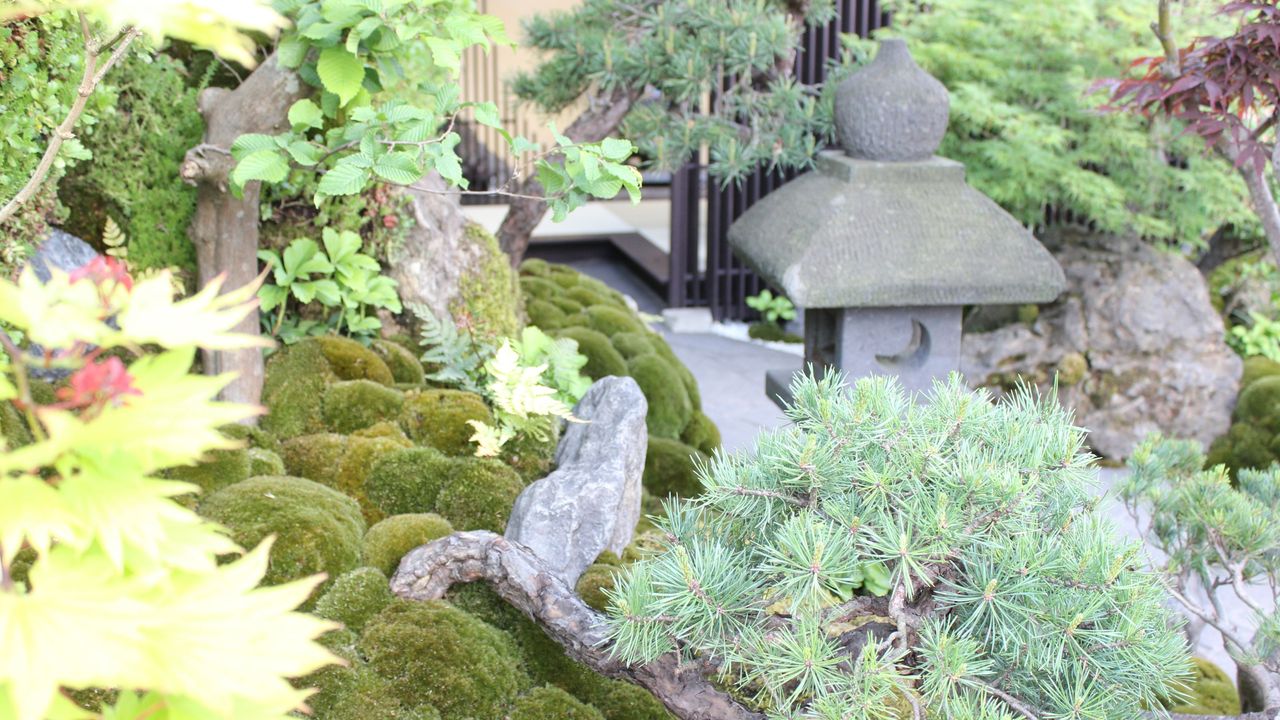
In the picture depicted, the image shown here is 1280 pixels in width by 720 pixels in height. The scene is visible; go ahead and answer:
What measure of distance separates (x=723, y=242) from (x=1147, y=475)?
664 cm

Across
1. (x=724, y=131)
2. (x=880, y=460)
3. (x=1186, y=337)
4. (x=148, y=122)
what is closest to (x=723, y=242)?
(x=1186, y=337)

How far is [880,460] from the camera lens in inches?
79.4

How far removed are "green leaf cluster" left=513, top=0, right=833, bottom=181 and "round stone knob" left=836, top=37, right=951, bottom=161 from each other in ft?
2.46

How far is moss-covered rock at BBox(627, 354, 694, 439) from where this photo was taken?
191 inches

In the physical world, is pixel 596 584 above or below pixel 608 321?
below

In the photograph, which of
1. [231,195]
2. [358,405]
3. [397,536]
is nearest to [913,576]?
[397,536]

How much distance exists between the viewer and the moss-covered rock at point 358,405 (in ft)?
11.8

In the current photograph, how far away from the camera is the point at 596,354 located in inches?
193

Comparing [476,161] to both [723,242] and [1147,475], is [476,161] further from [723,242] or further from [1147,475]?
[1147,475]

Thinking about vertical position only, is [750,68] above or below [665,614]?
above

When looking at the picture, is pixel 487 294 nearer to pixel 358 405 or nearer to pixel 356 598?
pixel 358 405

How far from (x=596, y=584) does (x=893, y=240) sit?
1.68 metres

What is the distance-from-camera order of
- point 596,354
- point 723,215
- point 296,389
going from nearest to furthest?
point 296,389, point 596,354, point 723,215

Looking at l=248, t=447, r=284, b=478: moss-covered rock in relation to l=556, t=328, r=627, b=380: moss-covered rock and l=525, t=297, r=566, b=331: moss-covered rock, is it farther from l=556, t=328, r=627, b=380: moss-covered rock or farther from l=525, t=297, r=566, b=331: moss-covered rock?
l=525, t=297, r=566, b=331: moss-covered rock
